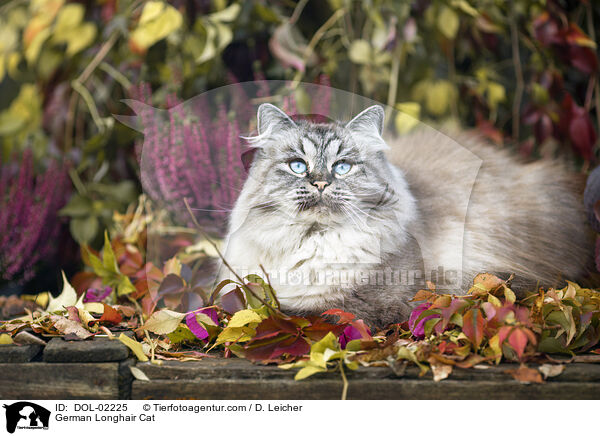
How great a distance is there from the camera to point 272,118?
0.65m

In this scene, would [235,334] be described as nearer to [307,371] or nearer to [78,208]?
[307,371]

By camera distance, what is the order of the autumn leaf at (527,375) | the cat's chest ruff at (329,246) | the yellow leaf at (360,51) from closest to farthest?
the autumn leaf at (527,375) < the cat's chest ruff at (329,246) < the yellow leaf at (360,51)

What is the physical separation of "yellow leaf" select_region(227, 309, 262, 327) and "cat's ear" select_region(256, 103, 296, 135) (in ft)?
0.75

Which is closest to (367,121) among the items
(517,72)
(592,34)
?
(517,72)

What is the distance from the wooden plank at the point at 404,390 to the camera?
0.57 meters

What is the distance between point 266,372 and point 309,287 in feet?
0.42

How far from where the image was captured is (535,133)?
1234mm

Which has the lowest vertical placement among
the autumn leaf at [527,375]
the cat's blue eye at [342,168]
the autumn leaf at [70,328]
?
the autumn leaf at [527,375]

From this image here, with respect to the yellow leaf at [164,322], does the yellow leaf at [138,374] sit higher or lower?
lower

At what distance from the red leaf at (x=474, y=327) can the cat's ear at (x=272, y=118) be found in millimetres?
316

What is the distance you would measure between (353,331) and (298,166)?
0.21 m

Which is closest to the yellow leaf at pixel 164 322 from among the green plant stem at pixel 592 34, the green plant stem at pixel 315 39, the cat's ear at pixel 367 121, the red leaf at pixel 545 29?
the cat's ear at pixel 367 121

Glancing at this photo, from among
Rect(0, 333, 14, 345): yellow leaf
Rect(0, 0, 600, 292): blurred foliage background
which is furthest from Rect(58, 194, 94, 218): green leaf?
Rect(0, 333, 14, 345): yellow leaf
